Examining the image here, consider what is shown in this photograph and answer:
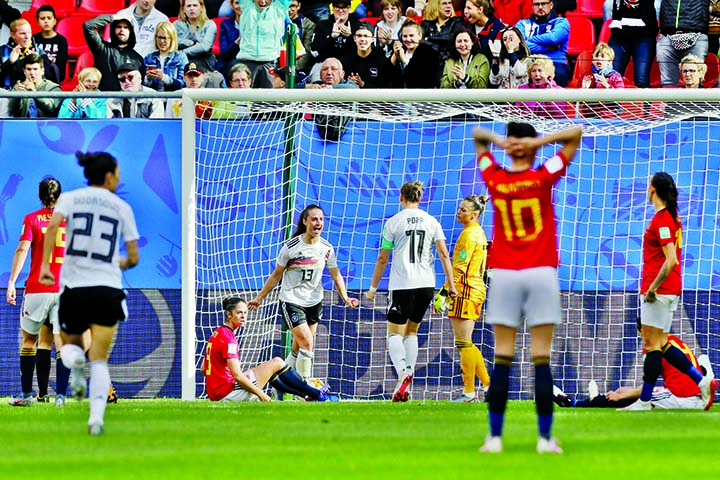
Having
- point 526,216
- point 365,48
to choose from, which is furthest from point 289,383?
point 365,48

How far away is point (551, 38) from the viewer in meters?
18.5

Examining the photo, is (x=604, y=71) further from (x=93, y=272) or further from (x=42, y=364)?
(x=93, y=272)

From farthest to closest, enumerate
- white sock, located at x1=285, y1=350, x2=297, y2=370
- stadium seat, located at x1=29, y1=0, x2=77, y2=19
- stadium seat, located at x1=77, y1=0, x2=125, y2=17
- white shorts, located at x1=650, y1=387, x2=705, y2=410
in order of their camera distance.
Result: stadium seat, located at x1=29, y1=0, x2=77, y2=19 < stadium seat, located at x1=77, y1=0, x2=125, y2=17 < white sock, located at x1=285, y1=350, x2=297, y2=370 < white shorts, located at x1=650, y1=387, x2=705, y2=410

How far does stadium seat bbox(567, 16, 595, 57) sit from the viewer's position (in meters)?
18.8

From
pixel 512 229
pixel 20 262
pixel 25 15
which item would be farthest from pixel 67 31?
pixel 512 229

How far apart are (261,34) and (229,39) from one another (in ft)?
2.86

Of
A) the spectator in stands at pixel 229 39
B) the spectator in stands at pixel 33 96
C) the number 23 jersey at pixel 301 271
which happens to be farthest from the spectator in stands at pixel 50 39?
the number 23 jersey at pixel 301 271

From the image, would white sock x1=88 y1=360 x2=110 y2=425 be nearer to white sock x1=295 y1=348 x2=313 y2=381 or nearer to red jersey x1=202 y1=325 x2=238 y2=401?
red jersey x1=202 y1=325 x2=238 y2=401

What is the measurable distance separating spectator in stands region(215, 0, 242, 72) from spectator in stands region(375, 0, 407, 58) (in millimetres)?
2202

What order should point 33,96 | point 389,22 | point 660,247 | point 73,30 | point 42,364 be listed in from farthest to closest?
point 73,30 < point 389,22 < point 33,96 < point 42,364 < point 660,247

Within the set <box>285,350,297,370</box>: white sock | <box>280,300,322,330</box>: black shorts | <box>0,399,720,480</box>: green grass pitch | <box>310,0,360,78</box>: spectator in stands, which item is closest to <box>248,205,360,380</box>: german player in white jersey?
<box>280,300,322,330</box>: black shorts

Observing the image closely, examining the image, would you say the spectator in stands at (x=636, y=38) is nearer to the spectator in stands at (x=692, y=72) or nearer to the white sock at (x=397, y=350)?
the spectator in stands at (x=692, y=72)

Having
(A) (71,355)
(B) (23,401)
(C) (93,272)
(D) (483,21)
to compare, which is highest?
(D) (483,21)

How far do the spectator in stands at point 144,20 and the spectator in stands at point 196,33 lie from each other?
1.38 ft
